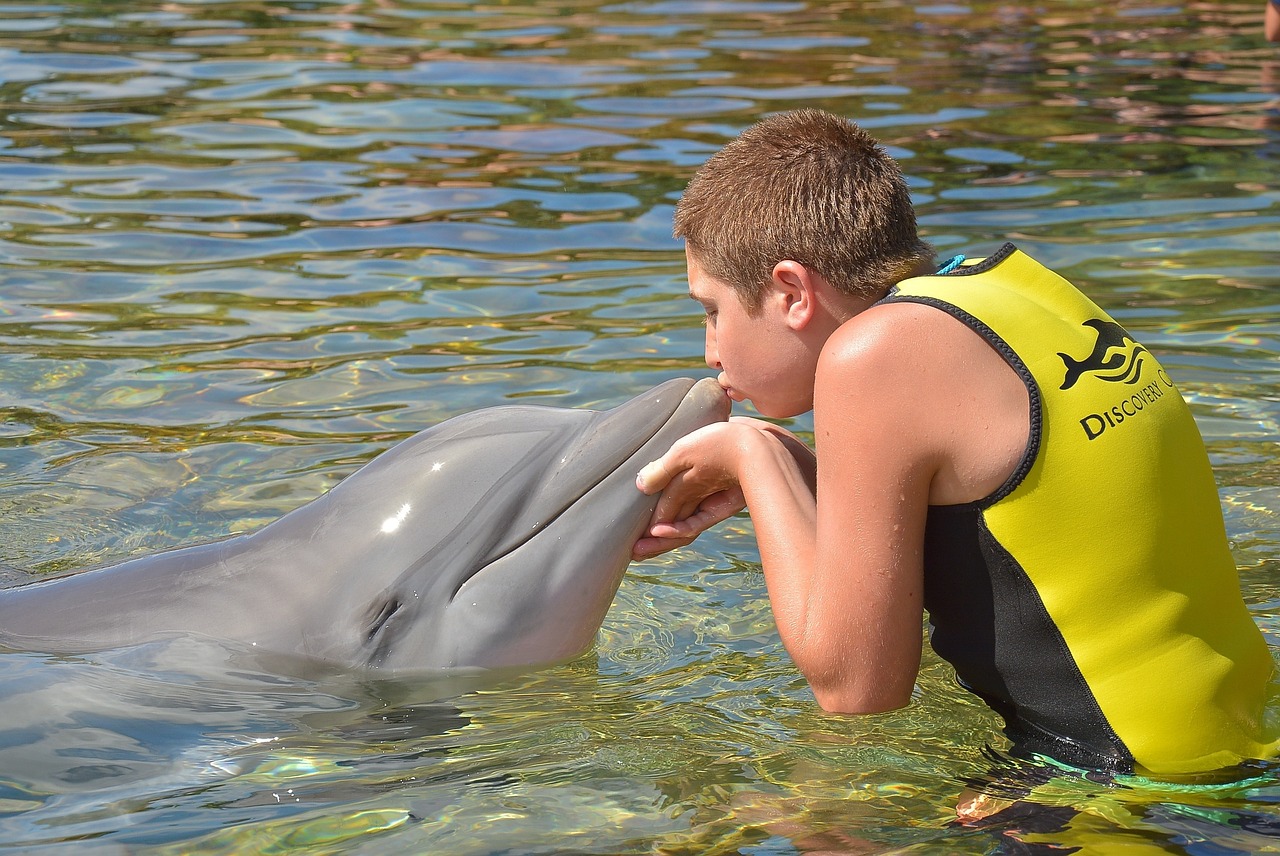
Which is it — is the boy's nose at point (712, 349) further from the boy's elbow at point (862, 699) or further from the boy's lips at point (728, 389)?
the boy's elbow at point (862, 699)

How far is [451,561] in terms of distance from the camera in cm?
446

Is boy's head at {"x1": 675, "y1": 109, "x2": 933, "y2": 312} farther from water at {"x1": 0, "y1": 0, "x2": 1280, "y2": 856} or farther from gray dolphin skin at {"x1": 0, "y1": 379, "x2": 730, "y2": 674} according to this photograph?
water at {"x1": 0, "y1": 0, "x2": 1280, "y2": 856}

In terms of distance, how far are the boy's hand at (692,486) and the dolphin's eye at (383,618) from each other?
0.69 m

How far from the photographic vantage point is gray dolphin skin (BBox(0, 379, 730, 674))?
443 cm

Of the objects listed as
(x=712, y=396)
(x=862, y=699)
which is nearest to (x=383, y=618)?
(x=712, y=396)

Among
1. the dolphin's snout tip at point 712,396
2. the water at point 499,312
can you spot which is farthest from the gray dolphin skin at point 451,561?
the water at point 499,312

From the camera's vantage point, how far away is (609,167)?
37.8 feet

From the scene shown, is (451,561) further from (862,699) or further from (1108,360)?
(1108,360)

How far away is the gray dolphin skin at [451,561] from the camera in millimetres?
4430

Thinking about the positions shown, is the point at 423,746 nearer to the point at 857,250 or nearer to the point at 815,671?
the point at 815,671

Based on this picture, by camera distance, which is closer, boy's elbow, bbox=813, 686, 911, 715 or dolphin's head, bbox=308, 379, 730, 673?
boy's elbow, bbox=813, 686, 911, 715

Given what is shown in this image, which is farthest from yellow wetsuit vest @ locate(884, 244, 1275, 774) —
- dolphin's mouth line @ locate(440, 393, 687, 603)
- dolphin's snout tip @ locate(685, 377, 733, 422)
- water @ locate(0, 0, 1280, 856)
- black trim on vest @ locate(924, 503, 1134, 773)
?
dolphin's mouth line @ locate(440, 393, 687, 603)

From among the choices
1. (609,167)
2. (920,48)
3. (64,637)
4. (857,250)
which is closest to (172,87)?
(609,167)

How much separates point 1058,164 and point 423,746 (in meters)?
8.60
